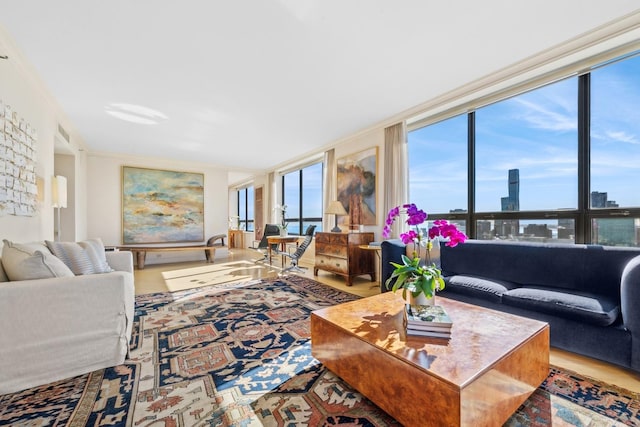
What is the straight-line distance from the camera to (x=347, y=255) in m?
4.37

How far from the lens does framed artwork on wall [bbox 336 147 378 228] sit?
483 centimetres

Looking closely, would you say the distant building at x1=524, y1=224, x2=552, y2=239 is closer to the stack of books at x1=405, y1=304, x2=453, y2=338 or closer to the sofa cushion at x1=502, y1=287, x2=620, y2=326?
the sofa cushion at x1=502, y1=287, x2=620, y2=326

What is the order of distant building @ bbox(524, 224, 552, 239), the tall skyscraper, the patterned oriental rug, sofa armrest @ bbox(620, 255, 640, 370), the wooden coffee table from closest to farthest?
the wooden coffee table → the patterned oriental rug → sofa armrest @ bbox(620, 255, 640, 370) → distant building @ bbox(524, 224, 552, 239) → the tall skyscraper

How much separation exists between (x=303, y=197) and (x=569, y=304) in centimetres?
591

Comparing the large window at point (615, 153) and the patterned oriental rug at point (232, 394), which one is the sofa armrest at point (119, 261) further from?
the large window at point (615, 153)

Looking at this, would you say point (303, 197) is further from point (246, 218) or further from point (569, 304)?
point (569, 304)

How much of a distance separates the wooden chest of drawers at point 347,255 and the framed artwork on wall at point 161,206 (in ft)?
14.0

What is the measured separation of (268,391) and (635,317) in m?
2.36

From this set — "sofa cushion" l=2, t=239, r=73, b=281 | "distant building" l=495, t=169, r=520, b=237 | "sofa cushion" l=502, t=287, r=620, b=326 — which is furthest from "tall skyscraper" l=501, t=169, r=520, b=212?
"sofa cushion" l=2, t=239, r=73, b=281

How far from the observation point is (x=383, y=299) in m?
2.19

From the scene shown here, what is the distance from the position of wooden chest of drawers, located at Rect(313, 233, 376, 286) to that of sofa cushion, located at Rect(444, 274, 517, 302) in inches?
67.3

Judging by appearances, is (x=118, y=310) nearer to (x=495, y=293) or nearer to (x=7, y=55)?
(x=7, y=55)

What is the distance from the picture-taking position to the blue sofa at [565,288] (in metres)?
A: 1.82

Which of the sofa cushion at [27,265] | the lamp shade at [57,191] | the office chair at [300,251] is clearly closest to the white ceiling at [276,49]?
the lamp shade at [57,191]
